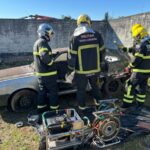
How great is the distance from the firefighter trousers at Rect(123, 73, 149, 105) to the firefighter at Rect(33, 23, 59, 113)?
1.80 m

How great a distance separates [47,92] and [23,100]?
754mm

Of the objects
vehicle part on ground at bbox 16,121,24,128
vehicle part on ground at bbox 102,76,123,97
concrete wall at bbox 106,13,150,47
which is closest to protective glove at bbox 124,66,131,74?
vehicle part on ground at bbox 102,76,123,97

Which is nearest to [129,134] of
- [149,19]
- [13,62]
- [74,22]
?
[149,19]

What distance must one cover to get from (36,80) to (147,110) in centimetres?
282

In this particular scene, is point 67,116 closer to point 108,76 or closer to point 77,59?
point 77,59

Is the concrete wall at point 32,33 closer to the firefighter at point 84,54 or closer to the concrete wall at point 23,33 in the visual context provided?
the concrete wall at point 23,33

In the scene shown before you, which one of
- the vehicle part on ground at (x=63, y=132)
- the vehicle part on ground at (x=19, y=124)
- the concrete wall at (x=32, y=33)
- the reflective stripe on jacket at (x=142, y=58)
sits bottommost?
the vehicle part on ground at (x=19, y=124)

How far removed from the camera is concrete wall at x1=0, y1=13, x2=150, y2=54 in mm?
12570

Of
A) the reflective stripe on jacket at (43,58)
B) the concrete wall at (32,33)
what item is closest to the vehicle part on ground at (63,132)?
the reflective stripe on jacket at (43,58)

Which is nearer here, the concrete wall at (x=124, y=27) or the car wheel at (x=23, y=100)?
the car wheel at (x=23, y=100)

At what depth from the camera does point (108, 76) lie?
5.80 meters

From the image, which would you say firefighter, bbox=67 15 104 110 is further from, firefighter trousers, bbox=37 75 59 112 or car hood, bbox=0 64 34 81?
car hood, bbox=0 64 34 81

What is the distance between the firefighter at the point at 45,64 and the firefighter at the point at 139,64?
6.00 ft

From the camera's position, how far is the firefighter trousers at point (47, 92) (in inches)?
173
